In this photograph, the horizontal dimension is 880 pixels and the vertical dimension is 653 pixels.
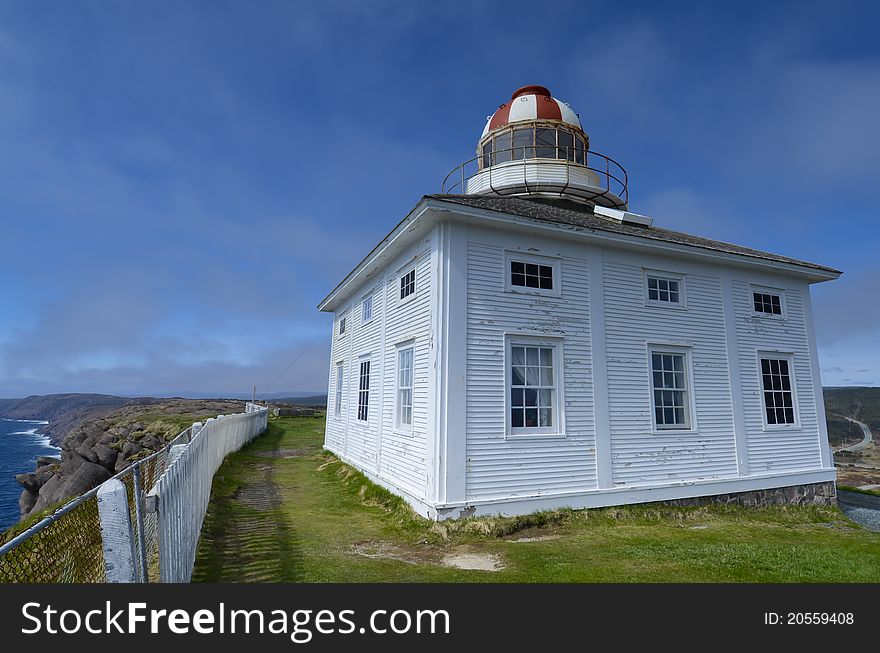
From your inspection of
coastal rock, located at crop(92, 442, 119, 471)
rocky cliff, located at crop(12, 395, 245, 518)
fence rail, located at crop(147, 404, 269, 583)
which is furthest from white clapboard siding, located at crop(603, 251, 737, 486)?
coastal rock, located at crop(92, 442, 119, 471)

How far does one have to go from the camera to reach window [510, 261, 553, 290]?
9.46 meters

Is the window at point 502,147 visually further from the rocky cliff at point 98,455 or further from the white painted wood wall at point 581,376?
the rocky cliff at point 98,455

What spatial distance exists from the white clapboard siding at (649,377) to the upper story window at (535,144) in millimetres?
5594

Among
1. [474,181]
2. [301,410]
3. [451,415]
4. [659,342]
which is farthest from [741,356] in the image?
[301,410]

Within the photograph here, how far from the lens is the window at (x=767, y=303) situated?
1217 centimetres

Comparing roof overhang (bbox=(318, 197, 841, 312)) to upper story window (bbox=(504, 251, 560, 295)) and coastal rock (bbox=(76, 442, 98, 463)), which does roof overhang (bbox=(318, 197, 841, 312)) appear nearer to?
upper story window (bbox=(504, 251, 560, 295))

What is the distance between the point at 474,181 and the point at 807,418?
11053 mm

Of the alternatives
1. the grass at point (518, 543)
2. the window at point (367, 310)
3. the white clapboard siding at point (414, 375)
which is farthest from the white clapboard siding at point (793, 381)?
the window at point (367, 310)

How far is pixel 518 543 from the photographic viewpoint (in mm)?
7422

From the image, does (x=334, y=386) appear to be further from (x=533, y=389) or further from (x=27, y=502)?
(x=27, y=502)

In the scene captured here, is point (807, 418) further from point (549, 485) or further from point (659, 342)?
point (549, 485)

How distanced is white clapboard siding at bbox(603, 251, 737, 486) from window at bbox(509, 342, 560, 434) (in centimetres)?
135

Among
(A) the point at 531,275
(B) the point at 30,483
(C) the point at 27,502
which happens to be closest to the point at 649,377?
(A) the point at 531,275

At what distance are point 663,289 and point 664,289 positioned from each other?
33 mm
